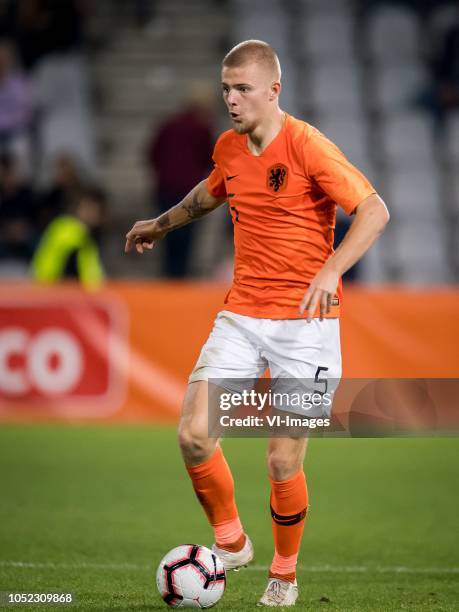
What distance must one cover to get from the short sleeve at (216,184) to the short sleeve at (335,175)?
54 cm

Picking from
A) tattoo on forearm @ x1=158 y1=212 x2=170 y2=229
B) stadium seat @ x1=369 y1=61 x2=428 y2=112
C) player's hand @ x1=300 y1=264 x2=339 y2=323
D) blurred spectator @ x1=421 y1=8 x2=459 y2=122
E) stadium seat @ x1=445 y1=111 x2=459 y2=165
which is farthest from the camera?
stadium seat @ x1=369 y1=61 x2=428 y2=112

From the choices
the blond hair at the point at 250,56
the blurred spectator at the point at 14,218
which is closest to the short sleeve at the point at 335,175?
the blond hair at the point at 250,56

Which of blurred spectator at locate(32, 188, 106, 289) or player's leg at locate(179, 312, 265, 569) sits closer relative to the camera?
player's leg at locate(179, 312, 265, 569)

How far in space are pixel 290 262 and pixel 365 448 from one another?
541 cm

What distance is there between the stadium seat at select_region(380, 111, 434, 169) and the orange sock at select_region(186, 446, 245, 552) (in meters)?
11.4

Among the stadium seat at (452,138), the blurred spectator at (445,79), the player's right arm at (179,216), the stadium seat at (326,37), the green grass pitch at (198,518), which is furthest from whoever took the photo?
the stadium seat at (326,37)

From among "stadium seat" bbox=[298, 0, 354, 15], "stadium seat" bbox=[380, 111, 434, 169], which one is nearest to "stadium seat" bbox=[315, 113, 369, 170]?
"stadium seat" bbox=[380, 111, 434, 169]

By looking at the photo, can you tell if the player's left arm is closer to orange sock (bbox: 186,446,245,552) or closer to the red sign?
orange sock (bbox: 186,446,245,552)

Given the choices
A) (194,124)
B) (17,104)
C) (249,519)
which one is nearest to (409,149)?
(194,124)

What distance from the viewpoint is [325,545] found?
673cm

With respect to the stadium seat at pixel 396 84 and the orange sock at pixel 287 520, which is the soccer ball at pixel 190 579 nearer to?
the orange sock at pixel 287 520

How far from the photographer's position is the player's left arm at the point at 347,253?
4.82 metres

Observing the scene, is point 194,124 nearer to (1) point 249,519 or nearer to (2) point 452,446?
(2) point 452,446

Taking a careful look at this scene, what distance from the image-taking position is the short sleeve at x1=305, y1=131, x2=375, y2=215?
506 cm
